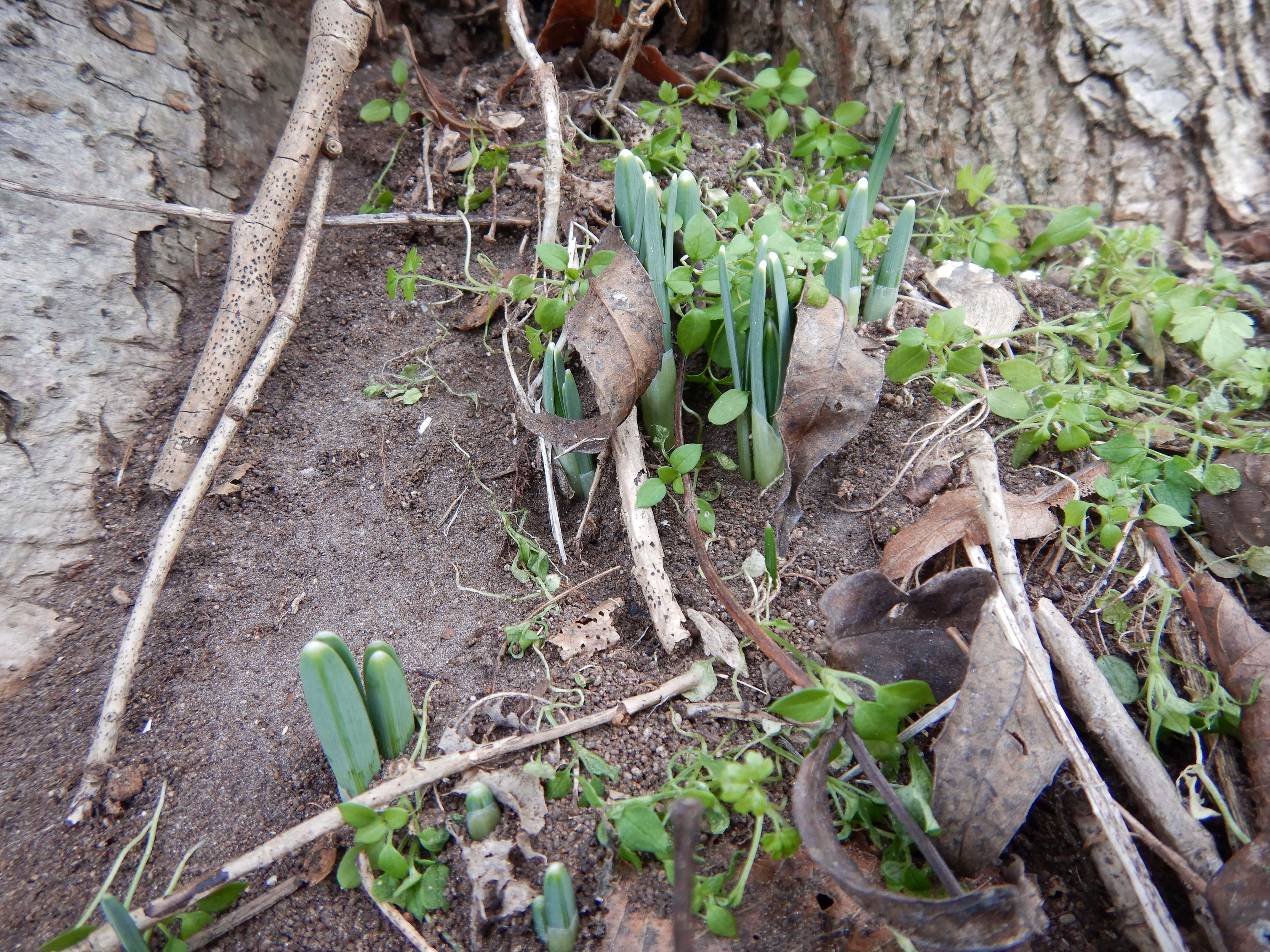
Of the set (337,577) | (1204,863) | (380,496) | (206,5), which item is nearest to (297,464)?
(380,496)

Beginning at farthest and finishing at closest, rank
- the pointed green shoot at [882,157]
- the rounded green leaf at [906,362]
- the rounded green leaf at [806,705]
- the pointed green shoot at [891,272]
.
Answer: the pointed green shoot at [882,157] → the pointed green shoot at [891,272] → the rounded green leaf at [906,362] → the rounded green leaf at [806,705]

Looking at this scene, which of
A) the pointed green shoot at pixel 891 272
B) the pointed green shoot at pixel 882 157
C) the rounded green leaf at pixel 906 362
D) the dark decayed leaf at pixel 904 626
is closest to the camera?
the dark decayed leaf at pixel 904 626

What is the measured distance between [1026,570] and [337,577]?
1.46 metres

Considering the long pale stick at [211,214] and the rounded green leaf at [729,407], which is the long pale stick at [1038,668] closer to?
the rounded green leaf at [729,407]

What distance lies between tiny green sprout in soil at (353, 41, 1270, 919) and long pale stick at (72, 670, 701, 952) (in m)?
0.05

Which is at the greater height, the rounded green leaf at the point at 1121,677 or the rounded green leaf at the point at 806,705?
the rounded green leaf at the point at 806,705

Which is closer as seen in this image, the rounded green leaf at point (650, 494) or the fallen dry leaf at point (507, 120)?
the rounded green leaf at point (650, 494)

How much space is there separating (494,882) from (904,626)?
82 cm

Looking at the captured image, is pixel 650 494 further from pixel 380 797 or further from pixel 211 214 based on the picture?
pixel 211 214

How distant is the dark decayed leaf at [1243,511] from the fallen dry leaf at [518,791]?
1.43 metres

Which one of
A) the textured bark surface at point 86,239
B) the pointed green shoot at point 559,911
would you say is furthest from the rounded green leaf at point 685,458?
the textured bark surface at point 86,239

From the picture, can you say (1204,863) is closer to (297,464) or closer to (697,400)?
(697,400)

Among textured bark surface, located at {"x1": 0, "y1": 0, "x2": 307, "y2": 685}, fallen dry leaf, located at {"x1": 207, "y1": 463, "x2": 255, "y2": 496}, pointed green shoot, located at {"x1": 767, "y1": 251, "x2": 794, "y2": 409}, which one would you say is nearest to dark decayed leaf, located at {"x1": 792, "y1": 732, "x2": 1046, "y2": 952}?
pointed green shoot, located at {"x1": 767, "y1": 251, "x2": 794, "y2": 409}

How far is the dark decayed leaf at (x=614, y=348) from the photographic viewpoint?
1446 mm
